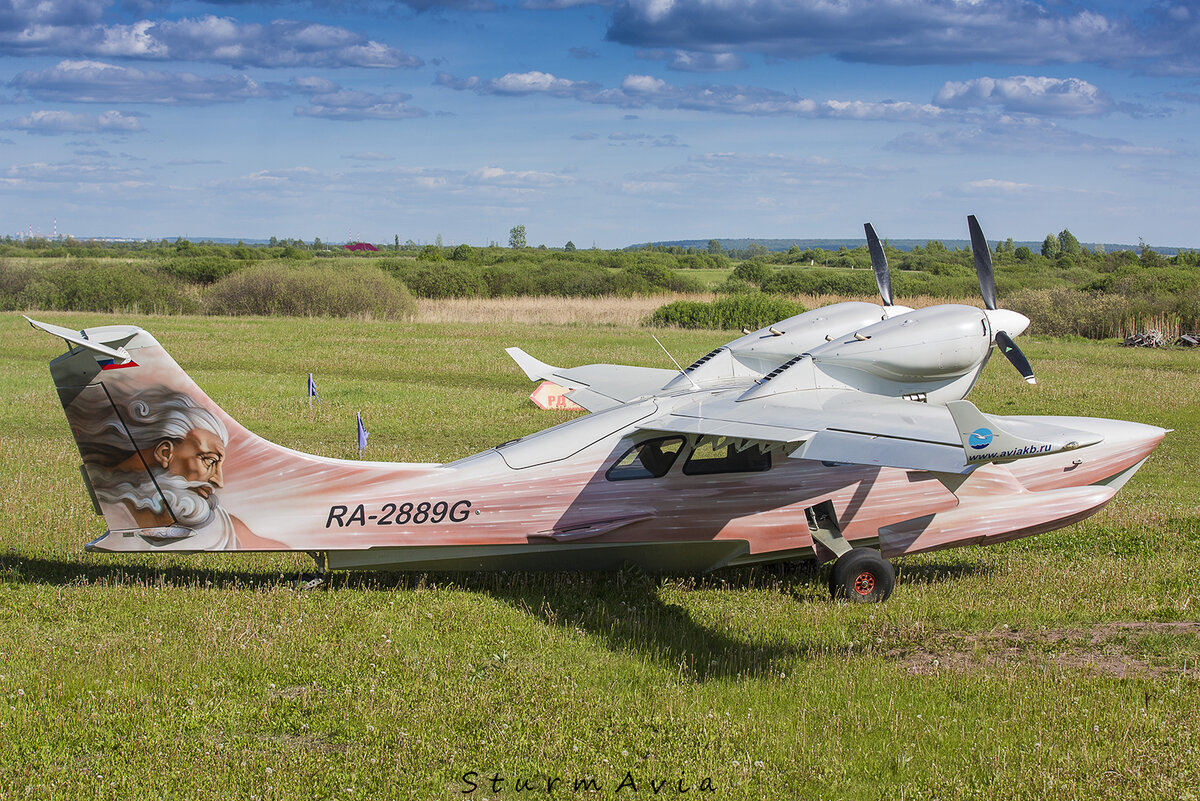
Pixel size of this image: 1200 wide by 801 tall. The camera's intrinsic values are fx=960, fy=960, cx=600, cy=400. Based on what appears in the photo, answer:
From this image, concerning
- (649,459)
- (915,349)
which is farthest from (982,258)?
(649,459)

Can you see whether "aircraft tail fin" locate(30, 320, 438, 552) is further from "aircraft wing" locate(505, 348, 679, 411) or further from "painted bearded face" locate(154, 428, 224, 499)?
"aircraft wing" locate(505, 348, 679, 411)

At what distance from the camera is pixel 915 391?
1084 cm

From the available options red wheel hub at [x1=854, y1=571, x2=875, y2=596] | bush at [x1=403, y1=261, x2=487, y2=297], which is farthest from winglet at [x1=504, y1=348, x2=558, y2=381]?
bush at [x1=403, y1=261, x2=487, y2=297]

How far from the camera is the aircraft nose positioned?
1127 centimetres

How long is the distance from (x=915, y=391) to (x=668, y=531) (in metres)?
3.23

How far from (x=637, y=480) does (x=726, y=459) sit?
3.46ft

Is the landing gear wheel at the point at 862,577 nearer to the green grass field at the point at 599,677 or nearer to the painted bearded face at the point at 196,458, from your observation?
the green grass field at the point at 599,677

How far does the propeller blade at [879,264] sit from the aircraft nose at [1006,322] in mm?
1812

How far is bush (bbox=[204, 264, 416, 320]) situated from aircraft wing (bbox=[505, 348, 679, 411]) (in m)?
40.7

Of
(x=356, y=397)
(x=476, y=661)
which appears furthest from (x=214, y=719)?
(x=356, y=397)

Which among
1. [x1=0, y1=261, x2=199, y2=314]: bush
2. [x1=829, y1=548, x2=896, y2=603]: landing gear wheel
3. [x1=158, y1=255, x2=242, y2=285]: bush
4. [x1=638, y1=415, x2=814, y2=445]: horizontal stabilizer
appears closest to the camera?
[x1=638, y1=415, x2=814, y2=445]: horizontal stabilizer

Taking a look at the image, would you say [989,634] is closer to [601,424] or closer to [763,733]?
[763,733]

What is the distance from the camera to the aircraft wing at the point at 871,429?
295 inches

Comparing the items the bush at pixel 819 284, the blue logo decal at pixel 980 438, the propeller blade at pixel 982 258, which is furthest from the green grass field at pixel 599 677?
the bush at pixel 819 284
